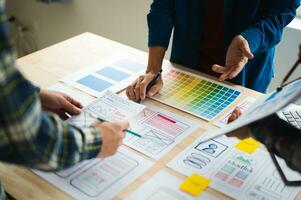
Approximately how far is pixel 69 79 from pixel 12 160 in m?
0.71

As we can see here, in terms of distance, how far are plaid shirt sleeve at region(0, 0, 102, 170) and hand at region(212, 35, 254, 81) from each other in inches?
24.9

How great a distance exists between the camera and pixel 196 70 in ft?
4.44

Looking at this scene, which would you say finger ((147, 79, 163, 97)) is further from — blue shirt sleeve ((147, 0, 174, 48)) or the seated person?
the seated person

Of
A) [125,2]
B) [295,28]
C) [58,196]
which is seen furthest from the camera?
[125,2]

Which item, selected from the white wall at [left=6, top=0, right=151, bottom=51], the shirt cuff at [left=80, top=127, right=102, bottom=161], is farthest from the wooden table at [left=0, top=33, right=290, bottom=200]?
the white wall at [left=6, top=0, right=151, bottom=51]

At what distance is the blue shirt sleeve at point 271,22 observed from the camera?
120 centimetres

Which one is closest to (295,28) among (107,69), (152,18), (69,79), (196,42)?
(196,42)

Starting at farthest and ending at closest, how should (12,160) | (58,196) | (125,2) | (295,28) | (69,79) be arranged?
(125,2), (295,28), (69,79), (58,196), (12,160)

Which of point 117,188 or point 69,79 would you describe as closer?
point 117,188

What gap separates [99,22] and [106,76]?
1151mm

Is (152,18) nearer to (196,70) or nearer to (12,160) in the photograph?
(196,70)

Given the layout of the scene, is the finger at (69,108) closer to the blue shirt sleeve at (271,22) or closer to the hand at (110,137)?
the hand at (110,137)

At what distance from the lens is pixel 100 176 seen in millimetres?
875

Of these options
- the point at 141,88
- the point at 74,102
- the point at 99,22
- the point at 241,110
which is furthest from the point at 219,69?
the point at 99,22
